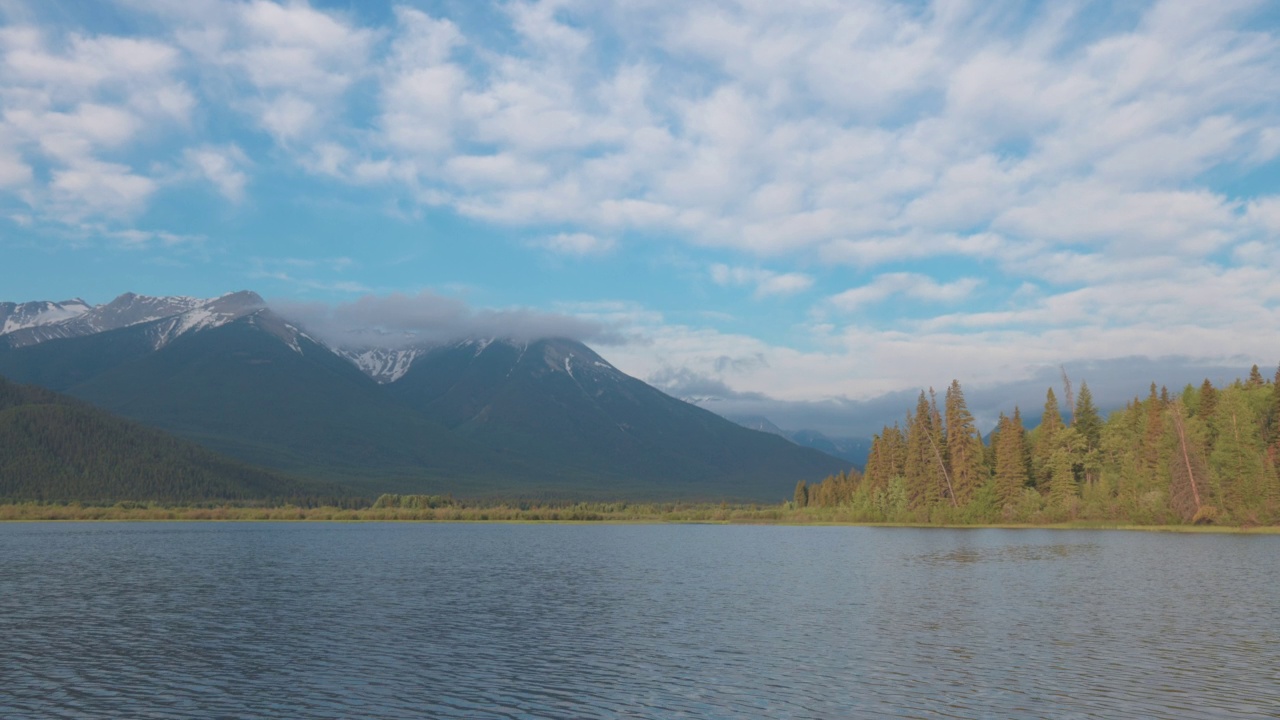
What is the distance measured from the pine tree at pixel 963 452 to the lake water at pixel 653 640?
90040 millimetres

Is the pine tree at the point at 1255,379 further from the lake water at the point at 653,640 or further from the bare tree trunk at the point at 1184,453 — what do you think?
the lake water at the point at 653,640

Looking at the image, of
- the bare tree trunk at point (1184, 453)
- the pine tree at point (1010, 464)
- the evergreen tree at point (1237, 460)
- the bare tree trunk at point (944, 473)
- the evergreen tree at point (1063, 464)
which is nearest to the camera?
the evergreen tree at point (1237, 460)

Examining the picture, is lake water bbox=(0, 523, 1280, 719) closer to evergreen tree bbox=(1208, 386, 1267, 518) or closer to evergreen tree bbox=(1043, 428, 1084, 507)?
evergreen tree bbox=(1208, 386, 1267, 518)

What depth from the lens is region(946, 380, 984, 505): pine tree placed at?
189000 millimetres

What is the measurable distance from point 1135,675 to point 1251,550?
84.4m

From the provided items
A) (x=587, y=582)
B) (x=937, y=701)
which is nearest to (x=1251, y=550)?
(x=587, y=582)

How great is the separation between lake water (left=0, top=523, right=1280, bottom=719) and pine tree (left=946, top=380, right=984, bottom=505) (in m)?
90.0

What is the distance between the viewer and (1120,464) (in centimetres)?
17675

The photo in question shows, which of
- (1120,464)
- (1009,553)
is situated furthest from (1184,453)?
(1009,553)

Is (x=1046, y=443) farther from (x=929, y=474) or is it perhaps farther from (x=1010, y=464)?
(x=929, y=474)

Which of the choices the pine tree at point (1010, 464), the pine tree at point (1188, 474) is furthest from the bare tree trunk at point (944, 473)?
the pine tree at point (1188, 474)

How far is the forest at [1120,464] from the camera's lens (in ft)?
497

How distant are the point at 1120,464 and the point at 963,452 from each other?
94.4 feet

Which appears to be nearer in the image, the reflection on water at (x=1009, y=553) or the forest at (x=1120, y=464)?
the reflection on water at (x=1009, y=553)
